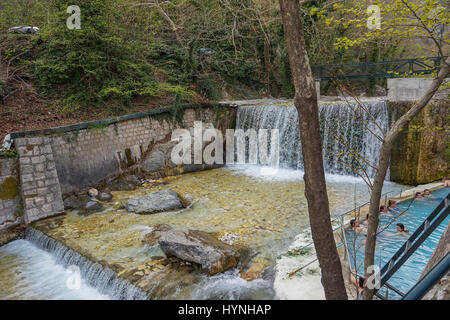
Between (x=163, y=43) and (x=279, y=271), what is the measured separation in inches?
Answer: 506

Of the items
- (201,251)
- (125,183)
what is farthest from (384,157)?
(125,183)

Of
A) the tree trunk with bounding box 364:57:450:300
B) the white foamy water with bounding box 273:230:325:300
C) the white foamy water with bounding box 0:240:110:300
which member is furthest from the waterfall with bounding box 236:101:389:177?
the white foamy water with bounding box 0:240:110:300

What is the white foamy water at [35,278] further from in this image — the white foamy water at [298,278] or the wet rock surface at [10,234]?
the white foamy water at [298,278]

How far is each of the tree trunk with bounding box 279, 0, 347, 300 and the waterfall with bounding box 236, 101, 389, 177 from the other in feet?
21.7

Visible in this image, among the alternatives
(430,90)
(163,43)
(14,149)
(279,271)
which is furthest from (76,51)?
(430,90)

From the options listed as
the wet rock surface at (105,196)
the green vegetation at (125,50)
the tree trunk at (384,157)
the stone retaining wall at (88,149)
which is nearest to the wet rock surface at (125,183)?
the stone retaining wall at (88,149)

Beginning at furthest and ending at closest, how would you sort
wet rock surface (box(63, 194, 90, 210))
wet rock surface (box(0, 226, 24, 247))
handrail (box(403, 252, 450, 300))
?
wet rock surface (box(63, 194, 90, 210)) < wet rock surface (box(0, 226, 24, 247)) < handrail (box(403, 252, 450, 300))

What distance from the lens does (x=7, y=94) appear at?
31.0 feet

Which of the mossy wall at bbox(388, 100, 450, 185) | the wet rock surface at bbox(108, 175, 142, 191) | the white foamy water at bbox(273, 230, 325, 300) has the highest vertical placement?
the mossy wall at bbox(388, 100, 450, 185)

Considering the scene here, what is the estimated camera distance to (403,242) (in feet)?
19.1

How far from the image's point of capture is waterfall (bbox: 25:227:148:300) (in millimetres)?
4629

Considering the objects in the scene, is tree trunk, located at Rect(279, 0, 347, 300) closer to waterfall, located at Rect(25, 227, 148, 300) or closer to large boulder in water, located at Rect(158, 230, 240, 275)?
large boulder in water, located at Rect(158, 230, 240, 275)

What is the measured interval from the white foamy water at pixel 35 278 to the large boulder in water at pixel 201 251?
1266mm
